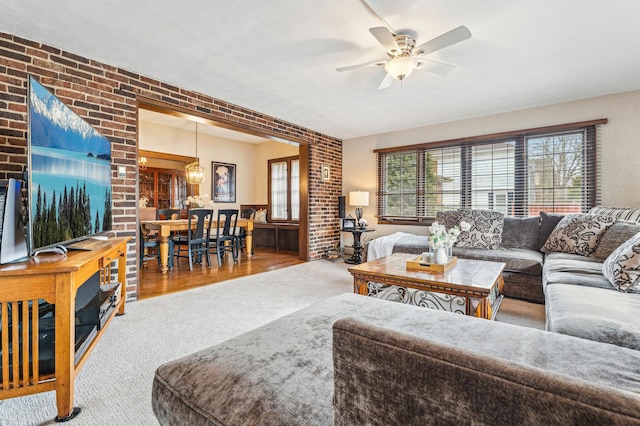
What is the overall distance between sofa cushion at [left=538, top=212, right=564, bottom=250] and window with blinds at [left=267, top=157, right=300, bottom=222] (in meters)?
4.73

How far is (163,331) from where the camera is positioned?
7.81 feet

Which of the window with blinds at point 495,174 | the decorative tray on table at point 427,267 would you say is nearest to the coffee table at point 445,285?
the decorative tray on table at point 427,267

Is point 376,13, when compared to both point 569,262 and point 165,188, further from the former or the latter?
point 165,188

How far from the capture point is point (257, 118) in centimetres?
451

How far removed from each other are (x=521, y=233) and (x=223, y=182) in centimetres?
608

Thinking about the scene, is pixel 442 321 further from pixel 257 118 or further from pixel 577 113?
pixel 577 113

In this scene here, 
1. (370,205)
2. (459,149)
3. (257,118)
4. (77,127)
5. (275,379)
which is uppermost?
(257,118)

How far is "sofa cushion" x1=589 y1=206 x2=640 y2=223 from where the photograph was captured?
316 centimetres

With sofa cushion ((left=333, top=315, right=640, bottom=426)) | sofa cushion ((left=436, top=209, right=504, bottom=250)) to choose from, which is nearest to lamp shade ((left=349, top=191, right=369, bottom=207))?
sofa cushion ((left=436, top=209, right=504, bottom=250))

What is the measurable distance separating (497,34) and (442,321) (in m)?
2.53

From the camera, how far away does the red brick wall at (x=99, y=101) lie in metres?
2.47

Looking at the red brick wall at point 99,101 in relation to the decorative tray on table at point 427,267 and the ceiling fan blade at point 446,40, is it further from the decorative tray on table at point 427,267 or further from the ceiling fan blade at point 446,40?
the decorative tray on table at point 427,267

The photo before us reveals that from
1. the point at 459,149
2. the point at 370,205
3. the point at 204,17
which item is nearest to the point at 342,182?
the point at 370,205

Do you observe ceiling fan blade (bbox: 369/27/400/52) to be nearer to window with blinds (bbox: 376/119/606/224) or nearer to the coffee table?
the coffee table
